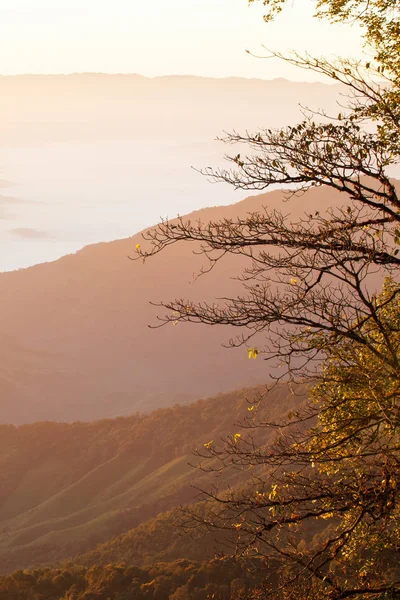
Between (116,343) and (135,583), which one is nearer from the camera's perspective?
(135,583)

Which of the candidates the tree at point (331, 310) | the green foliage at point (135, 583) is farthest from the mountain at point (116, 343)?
the tree at point (331, 310)

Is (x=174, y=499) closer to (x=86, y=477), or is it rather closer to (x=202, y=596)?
(x=86, y=477)

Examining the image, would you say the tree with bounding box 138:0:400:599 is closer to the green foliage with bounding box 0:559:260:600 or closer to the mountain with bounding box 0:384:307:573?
the green foliage with bounding box 0:559:260:600

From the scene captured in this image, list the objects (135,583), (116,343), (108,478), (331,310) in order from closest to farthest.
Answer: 1. (331,310)
2. (135,583)
3. (108,478)
4. (116,343)

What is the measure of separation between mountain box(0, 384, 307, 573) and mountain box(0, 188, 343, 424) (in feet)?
219

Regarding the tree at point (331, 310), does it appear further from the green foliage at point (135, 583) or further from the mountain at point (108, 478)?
the mountain at point (108, 478)

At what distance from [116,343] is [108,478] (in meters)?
111

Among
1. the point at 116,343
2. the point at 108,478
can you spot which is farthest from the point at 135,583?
the point at 116,343

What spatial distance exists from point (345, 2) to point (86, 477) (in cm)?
7293

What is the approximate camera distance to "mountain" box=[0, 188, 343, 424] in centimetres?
16000

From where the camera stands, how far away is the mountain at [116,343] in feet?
525

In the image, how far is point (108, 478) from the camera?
7538 cm

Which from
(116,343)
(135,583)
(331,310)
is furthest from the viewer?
(116,343)

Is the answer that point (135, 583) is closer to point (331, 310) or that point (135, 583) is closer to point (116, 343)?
point (331, 310)
